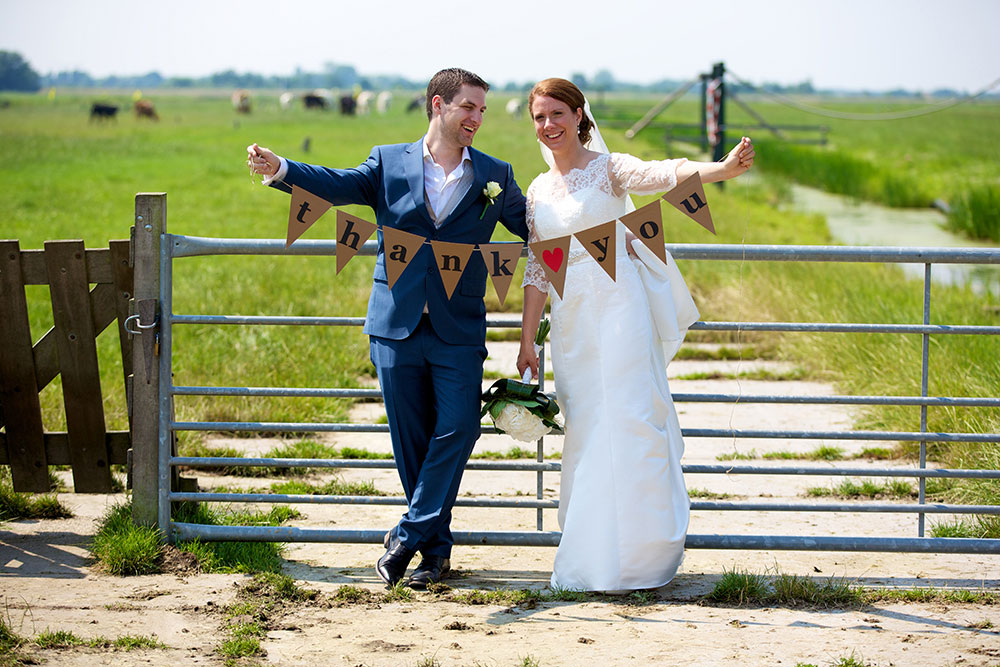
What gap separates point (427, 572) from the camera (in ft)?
14.8

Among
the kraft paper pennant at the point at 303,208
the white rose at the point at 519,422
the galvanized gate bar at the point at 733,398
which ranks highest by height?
the kraft paper pennant at the point at 303,208

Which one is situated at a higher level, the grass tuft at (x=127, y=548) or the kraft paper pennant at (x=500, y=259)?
the kraft paper pennant at (x=500, y=259)

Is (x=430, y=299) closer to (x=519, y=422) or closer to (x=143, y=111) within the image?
(x=519, y=422)

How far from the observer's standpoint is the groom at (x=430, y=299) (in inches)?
172

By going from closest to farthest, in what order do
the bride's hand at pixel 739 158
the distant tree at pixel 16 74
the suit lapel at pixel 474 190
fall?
1. the bride's hand at pixel 739 158
2. the suit lapel at pixel 474 190
3. the distant tree at pixel 16 74

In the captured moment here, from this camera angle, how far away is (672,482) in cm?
448

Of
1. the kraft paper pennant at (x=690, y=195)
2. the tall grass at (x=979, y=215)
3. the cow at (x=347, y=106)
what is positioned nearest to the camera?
the kraft paper pennant at (x=690, y=195)

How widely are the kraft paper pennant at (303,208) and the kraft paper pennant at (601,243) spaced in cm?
108

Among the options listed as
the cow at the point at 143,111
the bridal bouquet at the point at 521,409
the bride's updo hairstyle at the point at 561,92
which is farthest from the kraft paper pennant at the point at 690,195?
the cow at the point at 143,111

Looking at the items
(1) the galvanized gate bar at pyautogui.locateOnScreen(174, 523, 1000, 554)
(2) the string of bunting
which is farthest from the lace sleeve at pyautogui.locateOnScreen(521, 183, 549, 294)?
(1) the galvanized gate bar at pyautogui.locateOnScreen(174, 523, 1000, 554)

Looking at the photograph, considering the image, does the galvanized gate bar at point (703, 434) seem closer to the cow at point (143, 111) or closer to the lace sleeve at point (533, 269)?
the lace sleeve at point (533, 269)

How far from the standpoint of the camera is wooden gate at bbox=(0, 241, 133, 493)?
5.00m

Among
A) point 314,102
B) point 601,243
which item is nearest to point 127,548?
point 601,243

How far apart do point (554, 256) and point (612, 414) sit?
713 millimetres
